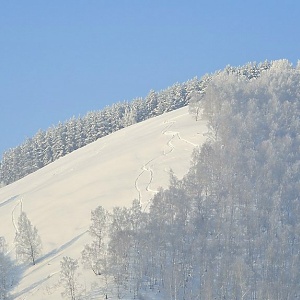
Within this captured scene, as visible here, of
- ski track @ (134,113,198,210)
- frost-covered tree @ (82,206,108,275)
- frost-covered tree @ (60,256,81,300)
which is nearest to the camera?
frost-covered tree @ (60,256,81,300)

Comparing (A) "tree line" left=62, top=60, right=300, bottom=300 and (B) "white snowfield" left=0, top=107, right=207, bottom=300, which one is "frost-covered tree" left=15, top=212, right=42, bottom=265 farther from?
(A) "tree line" left=62, top=60, right=300, bottom=300

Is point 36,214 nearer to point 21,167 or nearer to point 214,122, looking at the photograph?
point 214,122

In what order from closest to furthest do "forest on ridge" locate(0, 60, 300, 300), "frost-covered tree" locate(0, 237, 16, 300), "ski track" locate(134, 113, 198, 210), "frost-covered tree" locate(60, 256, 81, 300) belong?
1. "frost-covered tree" locate(60, 256, 81, 300)
2. "forest on ridge" locate(0, 60, 300, 300)
3. "frost-covered tree" locate(0, 237, 16, 300)
4. "ski track" locate(134, 113, 198, 210)

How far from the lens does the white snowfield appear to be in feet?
243

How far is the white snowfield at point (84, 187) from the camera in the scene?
74.2m

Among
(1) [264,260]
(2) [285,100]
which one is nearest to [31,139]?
(2) [285,100]

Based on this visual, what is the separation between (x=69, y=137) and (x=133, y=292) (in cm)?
8606

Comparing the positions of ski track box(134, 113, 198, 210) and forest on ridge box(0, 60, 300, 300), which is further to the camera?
ski track box(134, 113, 198, 210)

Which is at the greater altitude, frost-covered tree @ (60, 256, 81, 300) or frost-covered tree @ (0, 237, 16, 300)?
frost-covered tree @ (0, 237, 16, 300)

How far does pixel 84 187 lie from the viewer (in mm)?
96000

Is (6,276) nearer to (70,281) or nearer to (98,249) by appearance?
(70,281)

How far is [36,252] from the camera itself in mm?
77000

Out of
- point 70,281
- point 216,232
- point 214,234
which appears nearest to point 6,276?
point 70,281

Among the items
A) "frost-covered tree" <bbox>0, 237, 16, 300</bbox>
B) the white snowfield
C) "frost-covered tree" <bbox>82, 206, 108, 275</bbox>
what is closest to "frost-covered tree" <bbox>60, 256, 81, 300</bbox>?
the white snowfield
